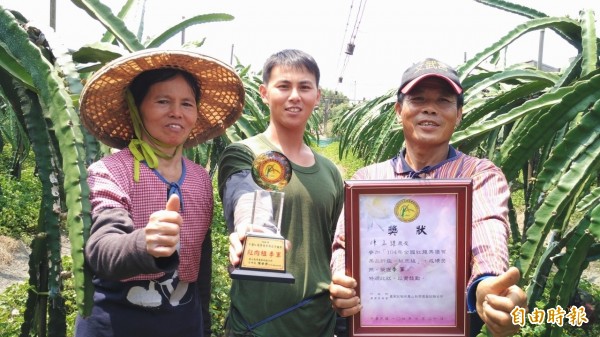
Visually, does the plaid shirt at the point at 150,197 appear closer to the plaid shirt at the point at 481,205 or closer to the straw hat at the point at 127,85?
the straw hat at the point at 127,85

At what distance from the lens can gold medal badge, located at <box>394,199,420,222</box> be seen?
144 centimetres

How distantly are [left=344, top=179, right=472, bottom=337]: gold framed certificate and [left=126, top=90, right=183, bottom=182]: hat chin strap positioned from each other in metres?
0.58

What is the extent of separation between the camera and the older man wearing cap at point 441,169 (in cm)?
140

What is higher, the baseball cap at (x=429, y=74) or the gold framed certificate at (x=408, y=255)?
the baseball cap at (x=429, y=74)

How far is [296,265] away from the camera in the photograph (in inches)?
70.1

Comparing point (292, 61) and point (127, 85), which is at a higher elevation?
point (292, 61)

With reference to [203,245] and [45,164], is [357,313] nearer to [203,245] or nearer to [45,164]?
[203,245]

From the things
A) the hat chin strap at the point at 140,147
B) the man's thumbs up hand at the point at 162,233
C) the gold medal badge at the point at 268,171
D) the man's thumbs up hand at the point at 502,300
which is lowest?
the man's thumbs up hand at the point at 502,300

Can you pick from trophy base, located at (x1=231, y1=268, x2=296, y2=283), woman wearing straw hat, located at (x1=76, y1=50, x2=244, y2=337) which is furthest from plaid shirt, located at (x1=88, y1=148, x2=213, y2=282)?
trophy base, located at (x1=231, y1=268, x2=296, y2=283)

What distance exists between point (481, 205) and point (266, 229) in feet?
1.93


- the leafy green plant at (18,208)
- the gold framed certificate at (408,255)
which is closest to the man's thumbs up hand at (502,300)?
the gold framed certificate at (408,255)

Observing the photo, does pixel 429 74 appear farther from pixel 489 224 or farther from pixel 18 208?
pixel 18 208

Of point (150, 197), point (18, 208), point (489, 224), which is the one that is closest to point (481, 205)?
point (489, 224)

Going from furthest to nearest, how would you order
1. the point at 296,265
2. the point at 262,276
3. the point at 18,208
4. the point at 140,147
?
the point at 18,208 → the point at 296,265 → the point at 140,147 → the point at 262,276
